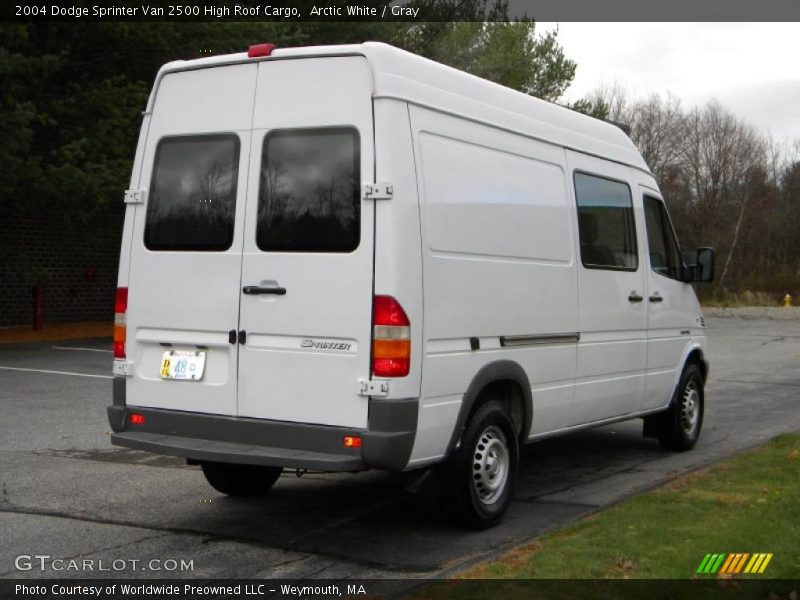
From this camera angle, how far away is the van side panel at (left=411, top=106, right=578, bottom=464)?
242 inches

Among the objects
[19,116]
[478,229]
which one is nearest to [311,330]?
[478,229]

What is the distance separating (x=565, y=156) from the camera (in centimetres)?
777

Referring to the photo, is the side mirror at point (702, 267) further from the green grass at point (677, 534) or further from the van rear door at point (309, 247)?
the van rear door at point (309, 247)

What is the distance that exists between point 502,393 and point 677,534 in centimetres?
144

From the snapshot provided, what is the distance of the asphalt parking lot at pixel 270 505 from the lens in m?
5.99

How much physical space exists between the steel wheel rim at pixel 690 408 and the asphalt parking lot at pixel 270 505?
0.78 ft

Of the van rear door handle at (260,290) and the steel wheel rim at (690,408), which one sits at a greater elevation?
the van rear door handle at (260,290)

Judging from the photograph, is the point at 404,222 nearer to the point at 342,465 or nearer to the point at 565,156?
the point at 342,465

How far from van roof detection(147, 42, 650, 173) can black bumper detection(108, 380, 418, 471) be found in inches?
71.5

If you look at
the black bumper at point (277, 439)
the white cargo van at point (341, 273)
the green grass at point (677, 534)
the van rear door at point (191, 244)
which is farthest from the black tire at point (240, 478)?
the green grass at point (677, 534)

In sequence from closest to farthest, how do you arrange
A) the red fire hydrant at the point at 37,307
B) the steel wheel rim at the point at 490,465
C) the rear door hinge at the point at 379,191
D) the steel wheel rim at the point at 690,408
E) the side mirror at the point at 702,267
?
the rear door hinge at the point at 379,191 → the steel wheel rim at the point at 490,465 → the side mirror at the point at 702,267 → the steel wheel rim at the point at 690,408 → the red fire hydrant at the point at 37,307

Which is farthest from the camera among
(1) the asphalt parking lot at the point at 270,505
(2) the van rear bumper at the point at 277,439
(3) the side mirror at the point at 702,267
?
(3) the side mirror at the point at 702,267

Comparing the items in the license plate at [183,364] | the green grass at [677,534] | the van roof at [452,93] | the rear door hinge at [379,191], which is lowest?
the green grass at [677,534]

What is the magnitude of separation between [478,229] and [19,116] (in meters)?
12.0
